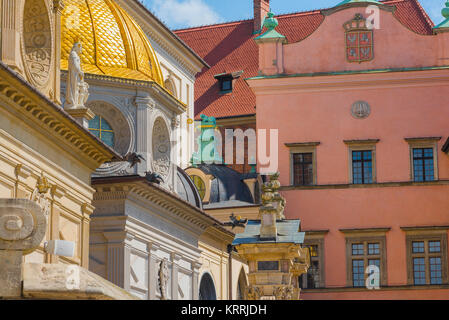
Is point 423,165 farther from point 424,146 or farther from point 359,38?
point 359,38

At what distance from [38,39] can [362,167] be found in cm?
2303

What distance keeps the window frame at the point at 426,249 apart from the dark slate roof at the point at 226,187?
6.23 m

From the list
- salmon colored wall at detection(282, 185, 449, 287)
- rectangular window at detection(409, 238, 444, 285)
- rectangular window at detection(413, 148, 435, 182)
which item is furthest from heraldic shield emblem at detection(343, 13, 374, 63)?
rectangular window at detection(409, 238, 444, 285)

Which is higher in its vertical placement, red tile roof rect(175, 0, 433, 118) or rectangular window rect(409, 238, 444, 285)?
red tile roof rect(175, 0, 433, 118)

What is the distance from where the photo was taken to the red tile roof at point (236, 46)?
52812 millimetres

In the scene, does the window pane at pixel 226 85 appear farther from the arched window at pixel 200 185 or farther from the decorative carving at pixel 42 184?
the decorative carving at pixel 42 184

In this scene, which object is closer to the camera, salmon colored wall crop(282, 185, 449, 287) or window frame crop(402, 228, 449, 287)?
window frame crop(402, 228, 449, 287)

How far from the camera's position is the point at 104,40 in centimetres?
2809

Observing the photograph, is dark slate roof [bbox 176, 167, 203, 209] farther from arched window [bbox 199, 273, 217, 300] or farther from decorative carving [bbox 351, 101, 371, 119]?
decorative carving [bbox 351, 101, 371, 119]

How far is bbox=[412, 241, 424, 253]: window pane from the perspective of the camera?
1699 inches

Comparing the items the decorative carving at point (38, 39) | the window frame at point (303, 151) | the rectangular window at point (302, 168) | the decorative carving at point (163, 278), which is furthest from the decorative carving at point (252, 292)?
the rectangular window at point (302, 168)

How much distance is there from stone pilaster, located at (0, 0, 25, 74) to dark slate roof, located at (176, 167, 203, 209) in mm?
12744

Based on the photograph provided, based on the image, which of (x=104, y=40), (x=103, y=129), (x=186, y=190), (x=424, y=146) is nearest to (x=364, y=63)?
(x=424, y=146)
